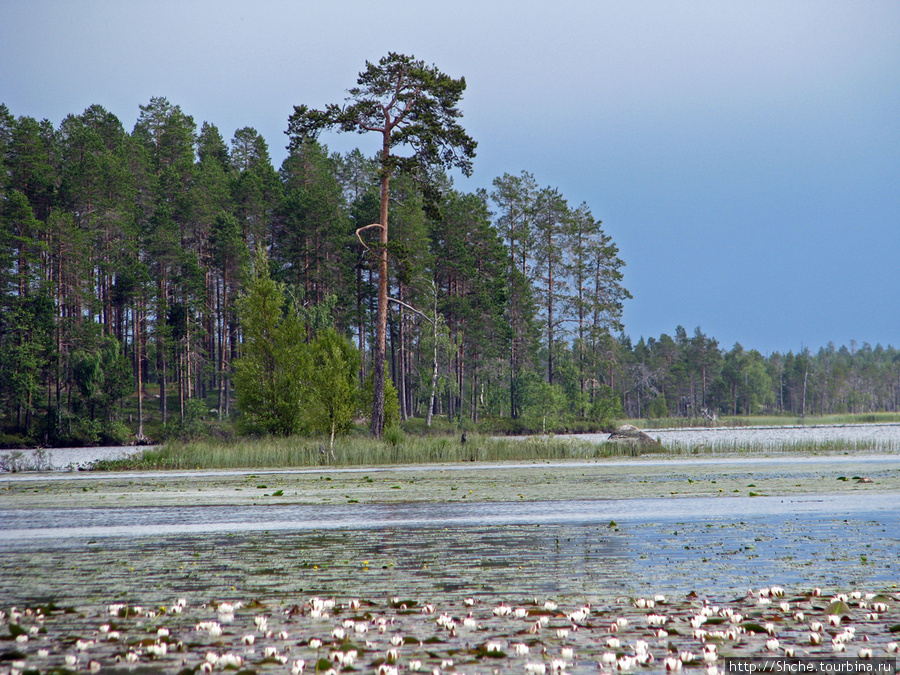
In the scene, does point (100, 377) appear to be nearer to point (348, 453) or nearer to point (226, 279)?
point (226, 279)

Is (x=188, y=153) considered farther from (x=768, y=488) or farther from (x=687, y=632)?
(x=687, y=632)

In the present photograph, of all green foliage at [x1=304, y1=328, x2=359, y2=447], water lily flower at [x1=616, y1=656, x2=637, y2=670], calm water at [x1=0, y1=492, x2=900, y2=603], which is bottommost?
calm water at [x1=0, y1=492, x2=900, y2=603]

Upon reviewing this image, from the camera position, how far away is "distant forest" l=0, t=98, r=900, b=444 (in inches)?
2251

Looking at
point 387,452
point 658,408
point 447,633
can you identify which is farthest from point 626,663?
point 658,408

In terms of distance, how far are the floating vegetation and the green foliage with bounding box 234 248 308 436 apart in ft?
90.9

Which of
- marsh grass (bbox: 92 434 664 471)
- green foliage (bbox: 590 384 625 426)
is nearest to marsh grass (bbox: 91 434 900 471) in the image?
marsh grass (bbox: 92 434 664 471)

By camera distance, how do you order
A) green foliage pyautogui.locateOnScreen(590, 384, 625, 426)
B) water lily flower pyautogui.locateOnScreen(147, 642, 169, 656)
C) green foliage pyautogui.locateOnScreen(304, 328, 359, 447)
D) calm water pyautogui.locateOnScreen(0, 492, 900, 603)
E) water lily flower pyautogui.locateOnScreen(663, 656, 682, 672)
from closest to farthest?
water lily flower pyautogui.locateOnScreen(663, 656, 682, 672) → water lily flower pyautogui.locateOnScreen(147, 642, 169, 656) → calm water pyautogui.locateOnScreen(0, 492, 900, 603) → green foliage pyautogui.locateOnScreen(304, 328, 359, 447) → green foliage pyautogui.locateOnScreen(590, 384, 625, 426)

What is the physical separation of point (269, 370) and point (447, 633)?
31.3 meters

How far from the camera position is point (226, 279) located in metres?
68.9

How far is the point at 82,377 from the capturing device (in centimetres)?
5572

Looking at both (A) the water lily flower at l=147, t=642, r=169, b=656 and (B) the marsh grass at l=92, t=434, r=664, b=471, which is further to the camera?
(B) the marsh grass at l=92, t=434, r=664, b=471

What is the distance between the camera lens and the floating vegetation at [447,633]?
477 cm

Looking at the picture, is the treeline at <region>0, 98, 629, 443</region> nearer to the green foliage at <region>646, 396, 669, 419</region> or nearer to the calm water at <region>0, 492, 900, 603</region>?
the green foliage at <region>646, 396, 669, 419</region>

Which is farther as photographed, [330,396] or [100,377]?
[100,377]
